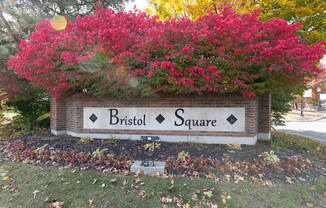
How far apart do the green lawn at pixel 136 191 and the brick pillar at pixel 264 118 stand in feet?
8.38

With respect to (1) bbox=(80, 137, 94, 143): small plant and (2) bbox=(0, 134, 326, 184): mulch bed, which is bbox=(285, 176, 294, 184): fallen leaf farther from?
(1) bbox=(80, 137, 94, 143): small plant

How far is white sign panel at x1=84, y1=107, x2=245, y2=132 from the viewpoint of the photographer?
18.5ft

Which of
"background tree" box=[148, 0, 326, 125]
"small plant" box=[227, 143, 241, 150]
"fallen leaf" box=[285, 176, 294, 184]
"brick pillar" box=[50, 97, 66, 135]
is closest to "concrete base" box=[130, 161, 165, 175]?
"small plant" box=[227, 143, 241, 150]

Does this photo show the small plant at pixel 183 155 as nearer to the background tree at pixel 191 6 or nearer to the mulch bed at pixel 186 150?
the mulch bed at pixel 186 150

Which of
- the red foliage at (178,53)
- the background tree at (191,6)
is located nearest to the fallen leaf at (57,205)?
the red foliage at (178,53)

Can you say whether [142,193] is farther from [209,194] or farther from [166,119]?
[166,119]

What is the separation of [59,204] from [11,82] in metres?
6.39

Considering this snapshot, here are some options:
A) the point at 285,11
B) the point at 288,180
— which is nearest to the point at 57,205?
the point at 288,180

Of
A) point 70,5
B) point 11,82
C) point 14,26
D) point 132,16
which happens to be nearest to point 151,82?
point 132,16

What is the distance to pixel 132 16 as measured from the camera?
208 inches

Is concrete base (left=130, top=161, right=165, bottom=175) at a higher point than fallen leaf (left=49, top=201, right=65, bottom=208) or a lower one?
higher

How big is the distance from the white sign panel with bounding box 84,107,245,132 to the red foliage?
833 millimetres

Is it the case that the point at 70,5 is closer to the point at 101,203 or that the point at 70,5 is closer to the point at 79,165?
the point at 79,165

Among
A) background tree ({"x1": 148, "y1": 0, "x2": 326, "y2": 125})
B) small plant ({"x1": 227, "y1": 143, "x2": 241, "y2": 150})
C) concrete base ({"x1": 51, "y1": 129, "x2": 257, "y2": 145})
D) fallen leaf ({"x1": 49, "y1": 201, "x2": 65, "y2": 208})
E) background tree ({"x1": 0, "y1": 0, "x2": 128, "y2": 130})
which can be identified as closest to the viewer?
fallen leaf ({"x1": 49, "y1": 201, "x2": 65, "y2": 208})
